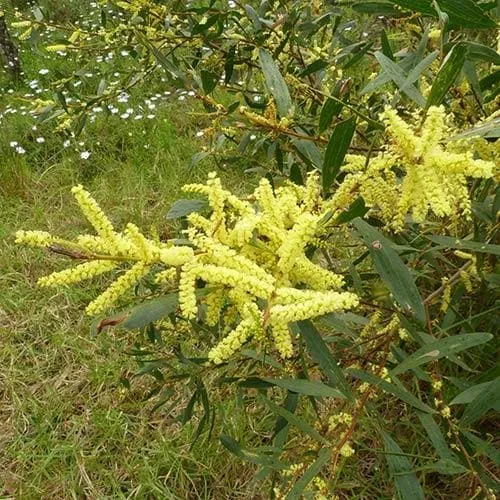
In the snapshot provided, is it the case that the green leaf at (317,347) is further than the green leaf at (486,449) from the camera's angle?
No

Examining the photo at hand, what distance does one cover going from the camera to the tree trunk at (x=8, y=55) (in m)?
4.95

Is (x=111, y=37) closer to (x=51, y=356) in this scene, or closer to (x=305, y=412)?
(x=305, y=412)

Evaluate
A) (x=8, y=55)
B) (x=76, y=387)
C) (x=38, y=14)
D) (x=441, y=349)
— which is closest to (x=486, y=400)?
(x=441, y=349)

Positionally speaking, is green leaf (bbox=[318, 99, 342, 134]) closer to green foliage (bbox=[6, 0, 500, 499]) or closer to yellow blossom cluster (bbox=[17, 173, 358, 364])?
green foliage (bbox=[6, 0, 500, 499])

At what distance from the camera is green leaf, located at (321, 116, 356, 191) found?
2.48ft

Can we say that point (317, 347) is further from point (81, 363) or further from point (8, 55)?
point (8, 55)

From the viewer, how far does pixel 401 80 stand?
915mm

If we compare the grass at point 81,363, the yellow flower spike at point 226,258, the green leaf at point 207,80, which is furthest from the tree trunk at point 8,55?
the yellow flower spike at point 226,258

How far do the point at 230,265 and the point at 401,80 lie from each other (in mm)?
395

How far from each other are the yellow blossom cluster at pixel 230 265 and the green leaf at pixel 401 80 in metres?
0.24

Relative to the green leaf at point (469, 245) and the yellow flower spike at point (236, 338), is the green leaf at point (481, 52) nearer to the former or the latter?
the green leaf at point (469, 245)

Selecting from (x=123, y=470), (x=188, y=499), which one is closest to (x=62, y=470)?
(x=123, y=470)

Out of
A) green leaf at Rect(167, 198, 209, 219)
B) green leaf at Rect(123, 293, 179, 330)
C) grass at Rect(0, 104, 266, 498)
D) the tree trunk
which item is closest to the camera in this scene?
green leaf at Rect(123, 293, 179, 330)

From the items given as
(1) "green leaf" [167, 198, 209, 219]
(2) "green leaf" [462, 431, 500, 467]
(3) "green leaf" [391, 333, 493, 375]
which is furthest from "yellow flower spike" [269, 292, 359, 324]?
(2) "green leaf" [462, 431, 500, 467]
